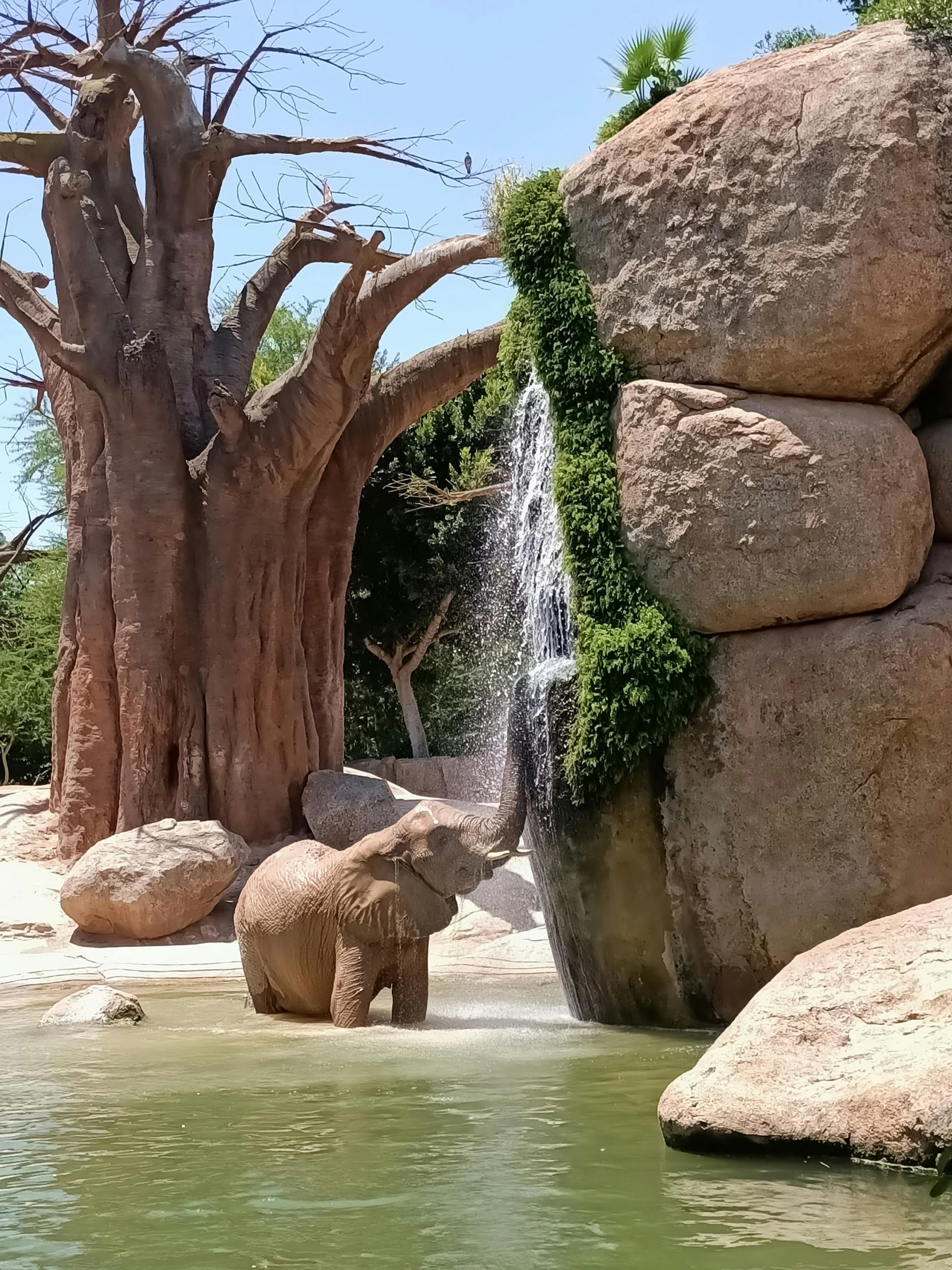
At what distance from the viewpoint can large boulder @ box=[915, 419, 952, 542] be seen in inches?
340

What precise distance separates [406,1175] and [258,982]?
4497 millimetres

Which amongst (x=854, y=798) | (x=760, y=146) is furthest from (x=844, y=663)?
(x=760, y=146)

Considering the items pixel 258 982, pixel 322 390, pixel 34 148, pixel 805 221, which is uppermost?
pixel 34 148

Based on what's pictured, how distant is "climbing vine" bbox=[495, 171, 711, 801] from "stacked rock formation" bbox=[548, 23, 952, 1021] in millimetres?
182

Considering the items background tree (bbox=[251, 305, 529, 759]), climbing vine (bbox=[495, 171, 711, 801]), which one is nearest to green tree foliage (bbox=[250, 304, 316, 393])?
background tree (bbox=[251, 305, 529, 759])

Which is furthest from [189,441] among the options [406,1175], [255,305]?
[406,1175]

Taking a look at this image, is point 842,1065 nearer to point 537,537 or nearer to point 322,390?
point 537,537

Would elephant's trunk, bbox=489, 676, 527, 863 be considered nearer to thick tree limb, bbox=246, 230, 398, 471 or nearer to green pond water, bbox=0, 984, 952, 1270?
green pond water, bbox=0, 984, 952, 1270

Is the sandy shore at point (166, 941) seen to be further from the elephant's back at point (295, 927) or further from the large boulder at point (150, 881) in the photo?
the elephant's back at point (295, 927)

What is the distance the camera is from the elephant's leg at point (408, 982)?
8.56 meters

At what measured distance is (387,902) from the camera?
8445 millimetres

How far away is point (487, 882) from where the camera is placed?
565 inches

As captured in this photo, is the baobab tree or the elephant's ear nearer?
the elephant's ear

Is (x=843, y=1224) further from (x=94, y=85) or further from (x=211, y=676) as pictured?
(x=94, y=85)
